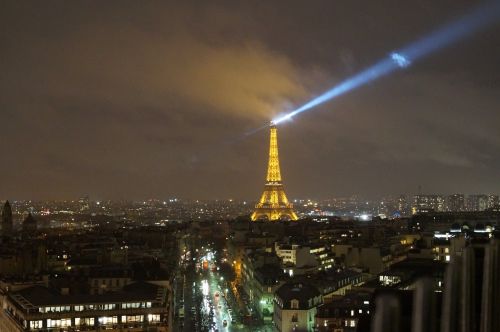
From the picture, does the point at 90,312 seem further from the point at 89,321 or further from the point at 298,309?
the point at 298,309

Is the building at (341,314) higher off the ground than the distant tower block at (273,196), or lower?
lower

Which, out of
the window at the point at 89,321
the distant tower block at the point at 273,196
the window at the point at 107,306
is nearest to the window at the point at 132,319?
the window at the point at 107,306

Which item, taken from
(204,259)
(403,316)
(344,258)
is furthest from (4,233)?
(403,316)

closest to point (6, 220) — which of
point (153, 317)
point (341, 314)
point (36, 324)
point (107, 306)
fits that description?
point (36, 324)

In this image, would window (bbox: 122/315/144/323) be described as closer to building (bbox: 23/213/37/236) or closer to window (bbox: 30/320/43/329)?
window (bbox: 30/320/43/329)

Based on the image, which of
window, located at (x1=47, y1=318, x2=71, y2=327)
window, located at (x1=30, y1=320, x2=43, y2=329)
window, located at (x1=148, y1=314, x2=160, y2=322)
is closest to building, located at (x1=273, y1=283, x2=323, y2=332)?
window, located at (x1=148, y1=314, x2=160, y2=322)

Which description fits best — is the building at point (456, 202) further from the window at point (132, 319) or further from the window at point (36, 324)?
the window at point (36, 324)

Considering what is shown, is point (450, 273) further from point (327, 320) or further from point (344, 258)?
point (344, 258)
